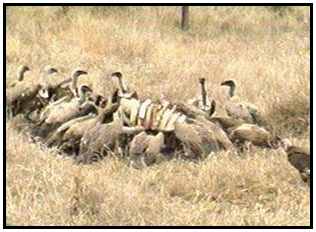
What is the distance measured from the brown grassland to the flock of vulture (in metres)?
0.13

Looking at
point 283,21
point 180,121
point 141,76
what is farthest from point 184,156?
point 283,21

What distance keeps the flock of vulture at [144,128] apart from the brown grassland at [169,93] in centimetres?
13

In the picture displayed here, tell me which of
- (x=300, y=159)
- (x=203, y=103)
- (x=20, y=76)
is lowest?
(x=300, y=159)

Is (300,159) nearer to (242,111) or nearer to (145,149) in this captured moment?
(145,149)

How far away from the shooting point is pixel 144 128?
233 inches

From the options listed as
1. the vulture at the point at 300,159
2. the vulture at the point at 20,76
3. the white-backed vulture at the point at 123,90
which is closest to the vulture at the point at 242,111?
the white-backed vulture at the point at 123,90

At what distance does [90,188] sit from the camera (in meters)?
4.99

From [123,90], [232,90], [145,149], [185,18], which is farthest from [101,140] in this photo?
[185,18]

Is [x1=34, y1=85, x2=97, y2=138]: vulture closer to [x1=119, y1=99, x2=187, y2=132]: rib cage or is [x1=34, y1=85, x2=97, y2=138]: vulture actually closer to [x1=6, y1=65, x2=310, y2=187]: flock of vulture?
[x1=6, y1=65, x2=310, y2=187]: flock of vulture

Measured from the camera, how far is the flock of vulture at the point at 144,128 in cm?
571

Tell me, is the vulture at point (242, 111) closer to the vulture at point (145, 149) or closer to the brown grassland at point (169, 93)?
the brown grassland at point (169, 93)

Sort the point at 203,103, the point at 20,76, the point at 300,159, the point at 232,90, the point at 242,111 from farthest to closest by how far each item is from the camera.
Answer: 1. the point at 20,76
2. the point at 232,90
3. the point at 203,103
4. the point at 242,111
5. the point at 300,159

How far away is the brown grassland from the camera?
4852 millimetres

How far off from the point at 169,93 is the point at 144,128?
5.56 feet
